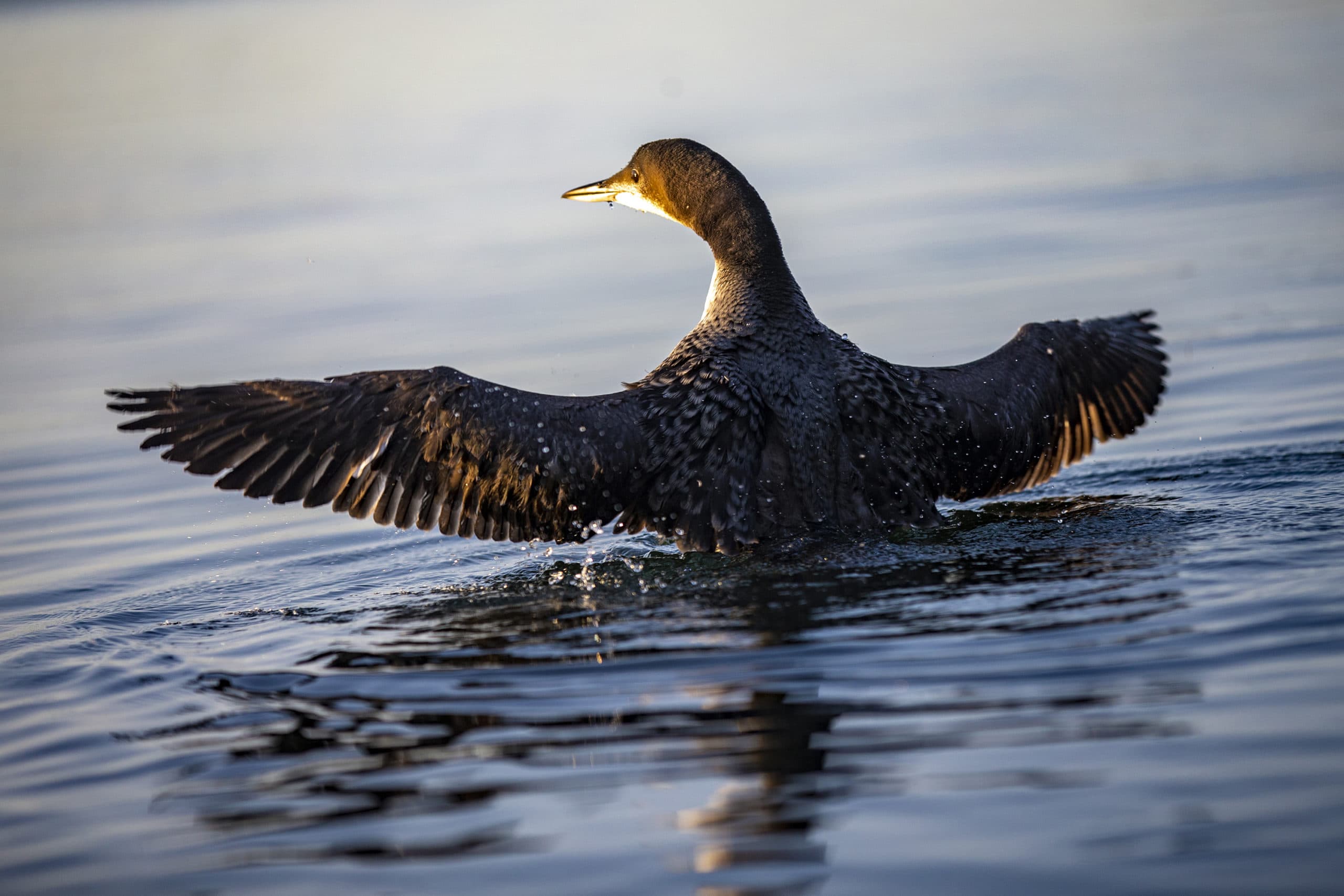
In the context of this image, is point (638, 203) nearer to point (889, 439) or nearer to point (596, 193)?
point (596, 193)

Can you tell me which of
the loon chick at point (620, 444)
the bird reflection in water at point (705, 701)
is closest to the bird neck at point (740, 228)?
the loon chick at point (620, 444)

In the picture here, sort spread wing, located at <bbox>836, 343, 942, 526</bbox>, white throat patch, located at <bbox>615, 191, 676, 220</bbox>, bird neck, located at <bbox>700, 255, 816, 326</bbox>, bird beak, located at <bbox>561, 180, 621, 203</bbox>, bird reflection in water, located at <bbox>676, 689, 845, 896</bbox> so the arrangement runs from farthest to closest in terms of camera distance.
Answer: bird beak, located at <bbox>561, 180, 621, 203</bbox>
white throat patch, located at <bbox>615, 191, 676, 220</bbox>
bird neck, located at <bbox>700, 255, 816, 326</bbox>
spread wing, located at <bbox>836, 343, 942, 526</bbox>
bird reflection in water, located at <bbox>676, 689, 845, 896</bbox>

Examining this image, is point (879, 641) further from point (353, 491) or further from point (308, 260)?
point (308, 260)

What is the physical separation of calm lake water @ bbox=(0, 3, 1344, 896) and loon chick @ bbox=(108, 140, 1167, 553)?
0.78ft

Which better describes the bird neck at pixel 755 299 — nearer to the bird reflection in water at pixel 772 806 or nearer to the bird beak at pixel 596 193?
the bird beak at pixel 596 193

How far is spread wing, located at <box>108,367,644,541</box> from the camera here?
6.01 metres

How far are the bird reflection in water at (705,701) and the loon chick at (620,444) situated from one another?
268mm

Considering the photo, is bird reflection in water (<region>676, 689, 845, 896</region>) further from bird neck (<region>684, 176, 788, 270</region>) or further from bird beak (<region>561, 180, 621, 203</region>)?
bird beak (<region>561, 180, 621, 203</region>)

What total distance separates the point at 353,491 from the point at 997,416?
2.72 m

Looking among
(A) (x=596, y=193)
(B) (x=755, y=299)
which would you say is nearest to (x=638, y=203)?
(A) (x=596, y=193)

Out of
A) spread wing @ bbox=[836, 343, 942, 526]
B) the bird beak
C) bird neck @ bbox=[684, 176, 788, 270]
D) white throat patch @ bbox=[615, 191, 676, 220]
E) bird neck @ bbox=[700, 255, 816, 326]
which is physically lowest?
spread wing @ bbox=[836, 343, 942, 526]

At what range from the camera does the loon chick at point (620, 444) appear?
19.8 ft

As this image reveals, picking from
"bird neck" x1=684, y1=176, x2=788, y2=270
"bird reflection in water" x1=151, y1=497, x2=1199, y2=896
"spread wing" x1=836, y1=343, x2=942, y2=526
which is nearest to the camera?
"bird reflection in water" x1=151, y1=497, x2=1199, y2=896

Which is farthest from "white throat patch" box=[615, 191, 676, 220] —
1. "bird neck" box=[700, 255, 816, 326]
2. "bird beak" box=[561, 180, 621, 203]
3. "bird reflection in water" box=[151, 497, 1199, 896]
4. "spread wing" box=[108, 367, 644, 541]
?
"bird reflection in water" box=[151, 497, 1199, 896]
